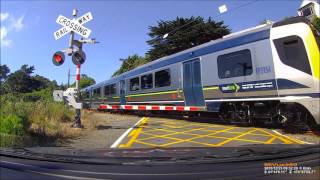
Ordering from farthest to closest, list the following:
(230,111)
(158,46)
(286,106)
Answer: (158,46) < (230,111) < (286,106)

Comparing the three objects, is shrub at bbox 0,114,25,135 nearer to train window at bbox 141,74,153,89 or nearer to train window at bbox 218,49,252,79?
train window at bbox 218,49,252,79

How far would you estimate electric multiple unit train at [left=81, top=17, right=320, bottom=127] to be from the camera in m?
9.13

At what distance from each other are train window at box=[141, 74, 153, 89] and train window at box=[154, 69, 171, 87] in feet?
2.16

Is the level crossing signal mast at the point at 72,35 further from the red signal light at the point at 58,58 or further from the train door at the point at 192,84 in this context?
the train door at the point at 192,84

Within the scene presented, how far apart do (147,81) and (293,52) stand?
9913 millimetres

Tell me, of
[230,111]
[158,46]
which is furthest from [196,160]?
[158,46]

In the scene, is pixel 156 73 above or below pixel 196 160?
above

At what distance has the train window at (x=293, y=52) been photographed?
911 centimetres

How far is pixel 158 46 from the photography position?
35562mm

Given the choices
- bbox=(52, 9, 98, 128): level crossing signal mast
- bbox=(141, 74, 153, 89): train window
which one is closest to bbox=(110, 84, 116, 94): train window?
bbox=(141, 74, 153, 89): train window

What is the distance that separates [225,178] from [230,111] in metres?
9.75

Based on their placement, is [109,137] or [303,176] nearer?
[303,176]

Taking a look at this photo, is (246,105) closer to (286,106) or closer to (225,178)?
(286,106)

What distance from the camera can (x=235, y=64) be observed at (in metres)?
11.5
